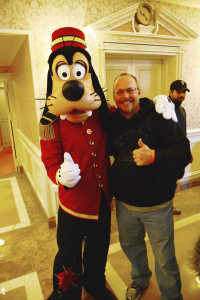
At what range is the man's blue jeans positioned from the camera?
4.13ft

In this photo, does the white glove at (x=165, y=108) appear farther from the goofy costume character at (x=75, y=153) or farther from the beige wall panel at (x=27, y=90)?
the beige wall panel at (x=27, y=90)

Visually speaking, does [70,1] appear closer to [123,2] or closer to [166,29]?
[123,2]

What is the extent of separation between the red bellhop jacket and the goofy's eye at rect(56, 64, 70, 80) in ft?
0.81

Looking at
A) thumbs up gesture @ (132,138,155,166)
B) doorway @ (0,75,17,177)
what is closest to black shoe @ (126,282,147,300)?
thumbs up gesture @ (132,138,155,166)

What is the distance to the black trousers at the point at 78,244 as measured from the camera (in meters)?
1.28

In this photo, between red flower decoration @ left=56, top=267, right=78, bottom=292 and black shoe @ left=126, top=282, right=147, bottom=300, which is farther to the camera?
black shoe @ left=126, top=282, right=147, bottom=300

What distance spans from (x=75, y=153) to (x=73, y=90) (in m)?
0.36

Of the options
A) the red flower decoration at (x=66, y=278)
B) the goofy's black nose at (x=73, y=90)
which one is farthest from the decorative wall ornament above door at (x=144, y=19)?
the red flower decoration at (x=66, y=278)

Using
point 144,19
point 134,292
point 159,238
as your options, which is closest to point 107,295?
point 134,292

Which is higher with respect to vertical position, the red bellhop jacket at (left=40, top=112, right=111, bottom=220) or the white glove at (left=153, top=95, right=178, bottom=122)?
the white glove at (left=153, top=95, right=178, bottom=122)

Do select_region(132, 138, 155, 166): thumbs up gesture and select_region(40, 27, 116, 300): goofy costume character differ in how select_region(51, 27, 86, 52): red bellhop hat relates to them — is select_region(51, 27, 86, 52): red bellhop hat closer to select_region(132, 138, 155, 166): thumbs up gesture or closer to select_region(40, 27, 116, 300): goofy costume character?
select_region(40, 27, 116, 300): goofy costume character

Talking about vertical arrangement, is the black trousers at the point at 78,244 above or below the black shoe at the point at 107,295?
above

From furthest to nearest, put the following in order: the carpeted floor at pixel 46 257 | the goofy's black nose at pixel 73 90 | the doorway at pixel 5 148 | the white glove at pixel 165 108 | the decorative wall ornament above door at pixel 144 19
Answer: the doorway at pixel 5 148 → the decorative wall ornament above door at pixel 144 19 → the carpeted floor at pixel 46 257 → the white glove at pixel 165 108 → the goofy's black nose at pixel 73 90

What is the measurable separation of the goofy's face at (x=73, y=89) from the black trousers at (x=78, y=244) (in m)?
0.51
